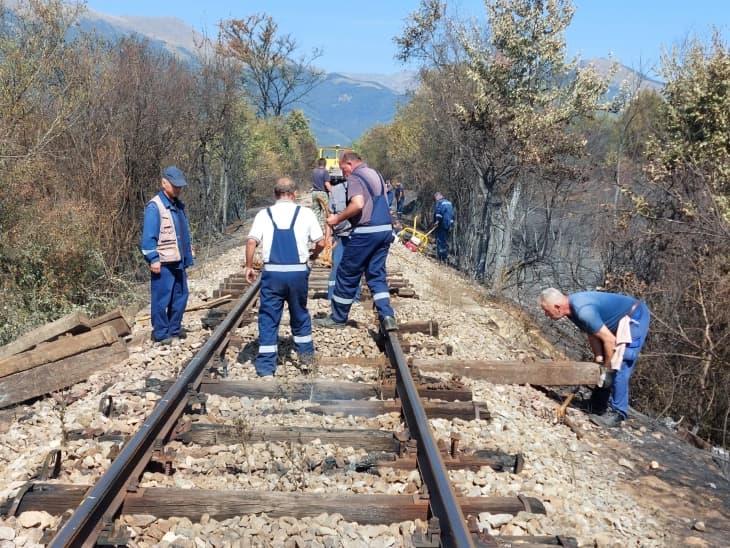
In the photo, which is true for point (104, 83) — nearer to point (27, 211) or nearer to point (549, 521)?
point (27, 211)

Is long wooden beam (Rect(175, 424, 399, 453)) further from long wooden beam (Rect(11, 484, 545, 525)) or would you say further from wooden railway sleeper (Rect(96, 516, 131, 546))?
wooden railway sleeper (Rect(96, 516, 131, 546))

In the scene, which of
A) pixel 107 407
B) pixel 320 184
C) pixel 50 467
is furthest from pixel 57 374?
pixel 320 184

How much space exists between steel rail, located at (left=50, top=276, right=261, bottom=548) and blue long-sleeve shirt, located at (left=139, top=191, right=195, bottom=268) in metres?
1.96

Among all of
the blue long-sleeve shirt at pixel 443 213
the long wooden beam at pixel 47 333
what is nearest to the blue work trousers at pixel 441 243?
the blue long-sleeve shirt at pixel 443 213

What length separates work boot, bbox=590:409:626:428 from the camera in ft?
18.8

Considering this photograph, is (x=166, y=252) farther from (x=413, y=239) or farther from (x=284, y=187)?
(x=413, y=239)

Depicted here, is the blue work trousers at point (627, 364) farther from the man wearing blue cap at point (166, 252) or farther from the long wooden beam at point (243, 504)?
the man wearing blue cap at point (166, 252)

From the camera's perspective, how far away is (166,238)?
7.08 m

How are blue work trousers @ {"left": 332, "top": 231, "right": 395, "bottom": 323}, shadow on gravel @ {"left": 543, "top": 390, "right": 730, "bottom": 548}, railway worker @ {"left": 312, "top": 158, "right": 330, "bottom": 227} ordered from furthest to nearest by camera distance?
railway worker @ {"left": 312, "top": 158, "right": 330, "bottom": 227} → blue work trousers @ {"left": 332, "top": 231, "right": 395, "bottom": 323} → shadow on gravel @ {"left": 543, "top": 390, "right": 730, "bottom": 548}

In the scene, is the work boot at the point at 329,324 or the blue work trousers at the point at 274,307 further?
the work boot at the point at 329,324

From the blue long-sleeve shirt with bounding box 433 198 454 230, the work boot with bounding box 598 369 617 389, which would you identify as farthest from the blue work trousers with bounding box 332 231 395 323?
the blue long-sleeve shirt with bounding box 433 198 454 230

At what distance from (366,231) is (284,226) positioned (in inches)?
51.2

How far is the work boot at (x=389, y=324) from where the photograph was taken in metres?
6.63

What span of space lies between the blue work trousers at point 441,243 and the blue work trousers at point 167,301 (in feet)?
56.2
